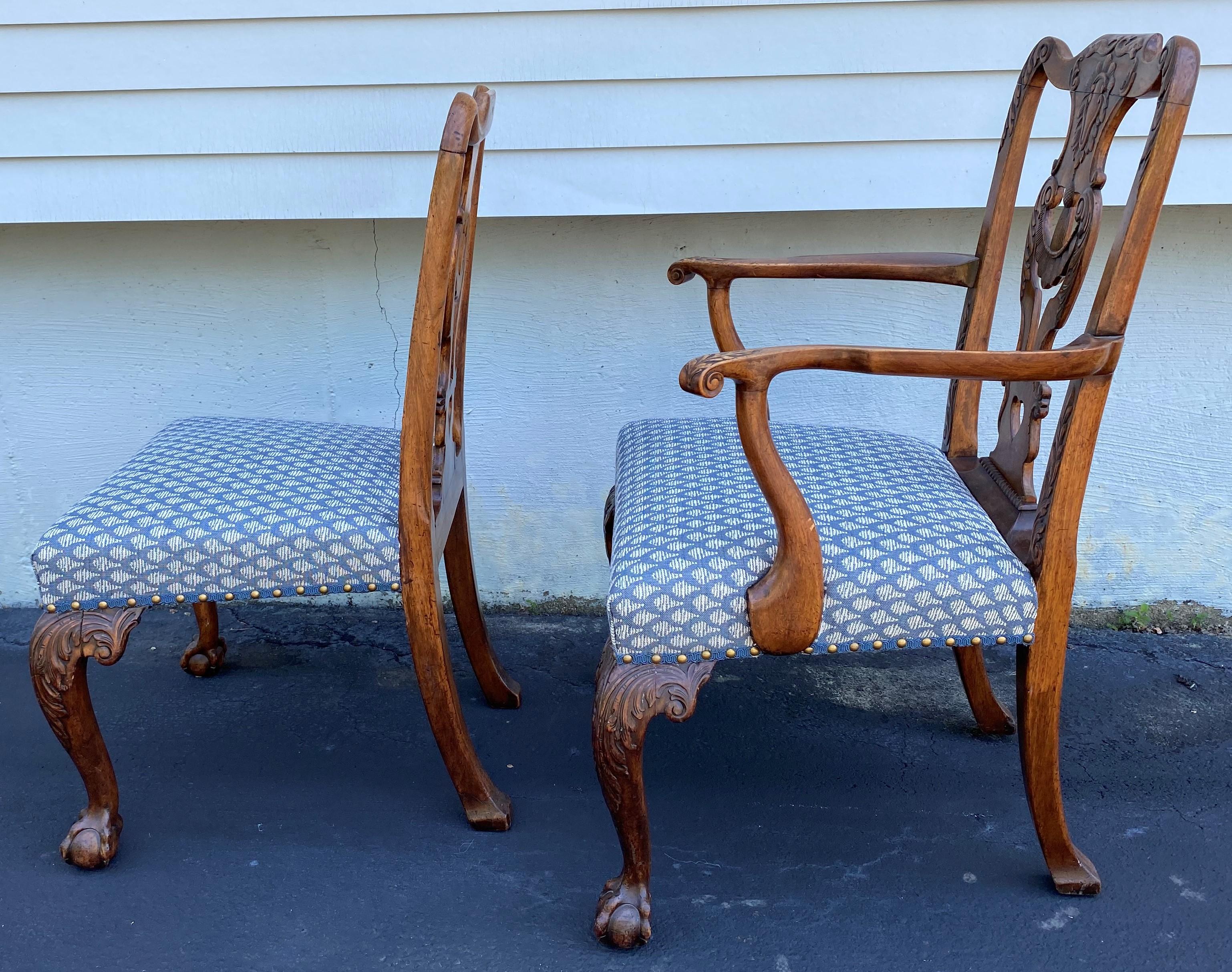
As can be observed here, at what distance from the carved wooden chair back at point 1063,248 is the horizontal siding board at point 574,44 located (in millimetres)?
327

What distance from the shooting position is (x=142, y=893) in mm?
1650

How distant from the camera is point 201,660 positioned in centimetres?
225

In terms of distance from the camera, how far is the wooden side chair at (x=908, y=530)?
1340 mm

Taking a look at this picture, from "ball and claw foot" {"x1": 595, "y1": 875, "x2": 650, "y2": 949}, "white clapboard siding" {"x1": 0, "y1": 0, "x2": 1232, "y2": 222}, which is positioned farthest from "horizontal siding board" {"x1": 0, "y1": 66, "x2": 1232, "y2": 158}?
"ball and claw foot" {"x1": 595, "y1": 875, "x2": 650, "y2": 949}

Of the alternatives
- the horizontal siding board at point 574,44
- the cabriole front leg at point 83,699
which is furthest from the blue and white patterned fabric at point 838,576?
the horizontal siding board at point 574,44

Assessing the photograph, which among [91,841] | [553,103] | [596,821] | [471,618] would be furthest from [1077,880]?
[553,103]

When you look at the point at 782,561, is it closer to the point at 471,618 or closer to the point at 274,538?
the point at 274,538

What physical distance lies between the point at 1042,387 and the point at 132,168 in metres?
1.76

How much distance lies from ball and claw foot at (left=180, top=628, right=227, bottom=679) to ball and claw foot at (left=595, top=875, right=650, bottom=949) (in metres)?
1.12

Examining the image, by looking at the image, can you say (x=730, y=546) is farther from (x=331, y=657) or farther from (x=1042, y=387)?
(x=331, y=657)

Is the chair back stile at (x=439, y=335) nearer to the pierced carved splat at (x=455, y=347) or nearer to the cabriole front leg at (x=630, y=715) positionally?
the pierced carved splat at (x=455, y=347)

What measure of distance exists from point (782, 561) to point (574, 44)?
1183mm

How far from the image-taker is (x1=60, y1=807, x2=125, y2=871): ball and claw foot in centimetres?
168

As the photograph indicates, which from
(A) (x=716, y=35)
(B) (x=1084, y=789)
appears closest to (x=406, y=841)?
(B) (x=1084, y=789)
